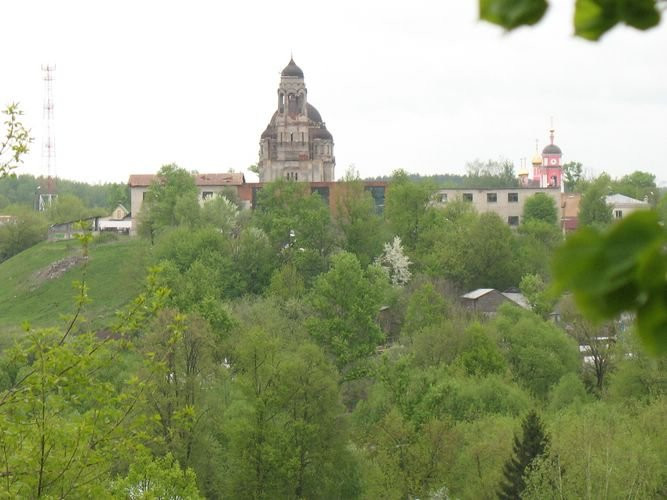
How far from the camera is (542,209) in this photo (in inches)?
3216

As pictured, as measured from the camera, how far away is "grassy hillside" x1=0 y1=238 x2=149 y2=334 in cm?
6688

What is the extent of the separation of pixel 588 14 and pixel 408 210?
73.3 metres

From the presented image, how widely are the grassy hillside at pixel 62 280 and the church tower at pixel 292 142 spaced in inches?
528

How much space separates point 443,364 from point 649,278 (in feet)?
137

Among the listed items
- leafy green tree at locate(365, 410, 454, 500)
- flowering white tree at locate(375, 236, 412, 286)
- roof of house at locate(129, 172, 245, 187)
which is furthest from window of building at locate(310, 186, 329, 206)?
leafy green tree at locate(365, 410, 454, 500)

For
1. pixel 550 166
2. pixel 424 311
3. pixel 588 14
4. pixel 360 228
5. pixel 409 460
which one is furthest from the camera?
pixel 550 166

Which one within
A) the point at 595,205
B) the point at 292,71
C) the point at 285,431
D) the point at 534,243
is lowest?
the point at 285,431

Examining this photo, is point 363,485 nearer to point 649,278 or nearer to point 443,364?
point 443,364

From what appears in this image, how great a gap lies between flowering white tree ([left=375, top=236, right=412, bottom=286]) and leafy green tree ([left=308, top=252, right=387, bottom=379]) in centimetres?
1129

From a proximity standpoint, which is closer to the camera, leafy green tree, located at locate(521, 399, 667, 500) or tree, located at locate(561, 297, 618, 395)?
leafy green tree, located at locate(521, 399, 667, 500)

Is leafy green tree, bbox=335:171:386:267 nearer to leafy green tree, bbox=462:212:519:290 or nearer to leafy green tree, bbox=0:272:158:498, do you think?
leafy green tree, bbox=462:212:519:290

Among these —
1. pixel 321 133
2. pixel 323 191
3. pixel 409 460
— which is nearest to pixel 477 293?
pixel 323 191

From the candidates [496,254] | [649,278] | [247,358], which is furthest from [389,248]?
[649,278]

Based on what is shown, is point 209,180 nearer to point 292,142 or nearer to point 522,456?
point 292,142
